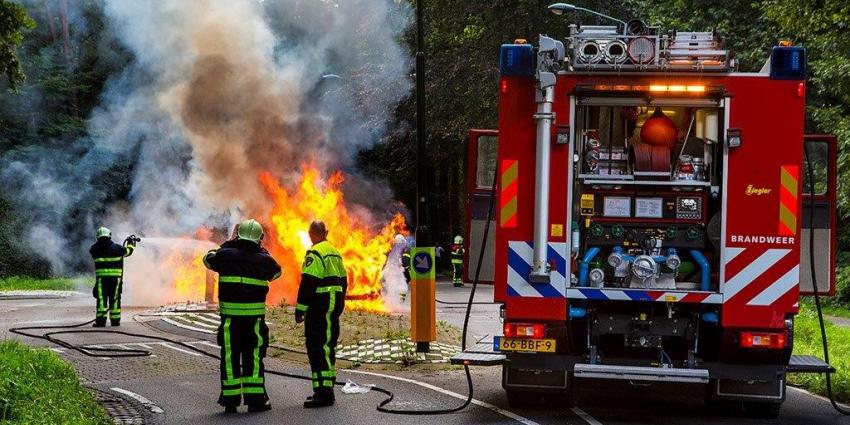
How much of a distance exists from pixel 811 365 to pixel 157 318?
11.7 metres

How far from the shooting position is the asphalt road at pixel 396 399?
9.87 m

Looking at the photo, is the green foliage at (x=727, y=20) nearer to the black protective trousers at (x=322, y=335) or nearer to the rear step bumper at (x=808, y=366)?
the rear step bumper at (x=808, y=366)

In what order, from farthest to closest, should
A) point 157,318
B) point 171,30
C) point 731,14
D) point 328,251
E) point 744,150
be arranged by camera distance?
point 731,14 < point 171,30 < point 157,318 < point 328,251 < point 744,150

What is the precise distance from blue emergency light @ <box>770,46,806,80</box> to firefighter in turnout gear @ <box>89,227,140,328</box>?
434 inches

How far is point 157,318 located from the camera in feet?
62.4

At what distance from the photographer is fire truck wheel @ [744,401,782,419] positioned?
32.6 ft

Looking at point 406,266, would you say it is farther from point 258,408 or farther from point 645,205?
point 645,205


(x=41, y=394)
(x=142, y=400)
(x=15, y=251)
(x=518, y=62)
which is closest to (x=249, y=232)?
(x=142, y=400)

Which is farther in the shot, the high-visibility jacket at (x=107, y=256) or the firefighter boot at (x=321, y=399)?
the high-visibility jacket at (x=107, y=256)

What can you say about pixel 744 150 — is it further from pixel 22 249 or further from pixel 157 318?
pixel 22 249

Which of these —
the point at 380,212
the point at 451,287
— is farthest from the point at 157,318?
the point at 380,212

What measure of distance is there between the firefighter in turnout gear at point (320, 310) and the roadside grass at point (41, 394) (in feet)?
6.06

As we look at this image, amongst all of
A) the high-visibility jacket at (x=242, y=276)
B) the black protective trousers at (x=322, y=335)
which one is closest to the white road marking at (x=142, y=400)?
the high-visibility jacket at (x=242, y=276)

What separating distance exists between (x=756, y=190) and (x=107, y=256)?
10909 millimetres
